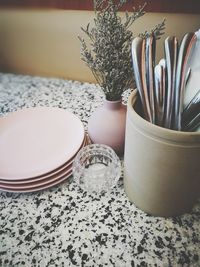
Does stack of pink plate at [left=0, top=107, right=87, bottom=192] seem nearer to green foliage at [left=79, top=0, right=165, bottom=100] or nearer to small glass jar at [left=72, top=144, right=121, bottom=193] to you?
small glass jar at [left=72, top=144, right=121, bottom=193]

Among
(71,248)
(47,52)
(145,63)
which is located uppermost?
(145,63)

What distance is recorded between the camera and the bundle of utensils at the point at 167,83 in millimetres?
306

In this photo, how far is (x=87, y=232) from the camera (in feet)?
1.19

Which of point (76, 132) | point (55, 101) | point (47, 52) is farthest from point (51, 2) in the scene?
point (76, 132)

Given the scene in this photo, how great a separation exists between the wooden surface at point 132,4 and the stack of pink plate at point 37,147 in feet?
1.00

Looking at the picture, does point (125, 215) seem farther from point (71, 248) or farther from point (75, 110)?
point (75, 110)

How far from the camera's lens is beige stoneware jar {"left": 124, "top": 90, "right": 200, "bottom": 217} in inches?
10.7

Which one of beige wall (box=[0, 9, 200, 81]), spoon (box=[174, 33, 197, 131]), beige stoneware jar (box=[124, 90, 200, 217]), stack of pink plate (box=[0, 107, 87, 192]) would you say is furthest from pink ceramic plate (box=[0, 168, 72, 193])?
beige wall (box=[0, 9, 200, 81])

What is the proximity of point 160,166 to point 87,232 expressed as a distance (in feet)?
0.52

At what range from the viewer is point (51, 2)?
660 millimetres

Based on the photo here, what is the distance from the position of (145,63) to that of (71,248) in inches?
11.0

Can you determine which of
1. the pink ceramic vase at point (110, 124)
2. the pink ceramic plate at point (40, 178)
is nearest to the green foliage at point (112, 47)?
the pink ceramic vase at point (110, 124)

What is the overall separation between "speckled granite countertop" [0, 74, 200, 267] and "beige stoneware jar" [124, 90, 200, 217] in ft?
0.10

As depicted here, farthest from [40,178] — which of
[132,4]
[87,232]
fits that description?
[132,4]
